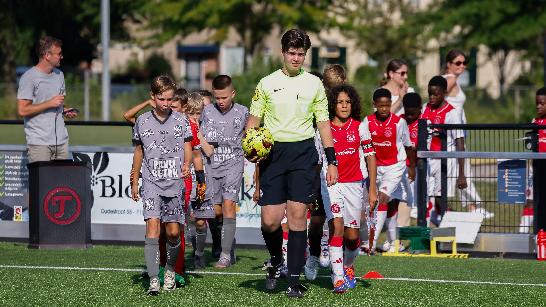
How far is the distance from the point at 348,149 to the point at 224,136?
2.16 metres

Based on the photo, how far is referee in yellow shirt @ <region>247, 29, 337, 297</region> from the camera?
10.4 metres

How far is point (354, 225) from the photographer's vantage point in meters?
11.2

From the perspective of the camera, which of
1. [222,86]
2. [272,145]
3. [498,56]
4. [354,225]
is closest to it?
[272,145]

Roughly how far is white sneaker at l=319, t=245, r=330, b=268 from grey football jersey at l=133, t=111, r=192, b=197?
164cm

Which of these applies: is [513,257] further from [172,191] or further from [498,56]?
[498,56]

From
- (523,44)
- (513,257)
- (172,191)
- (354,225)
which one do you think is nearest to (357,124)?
(354,225)

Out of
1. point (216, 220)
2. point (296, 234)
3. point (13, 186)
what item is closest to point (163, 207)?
point (296, 234)

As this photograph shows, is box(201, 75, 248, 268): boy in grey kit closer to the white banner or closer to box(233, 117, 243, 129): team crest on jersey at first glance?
box(233, 117, 243, 129): team crest on jersey

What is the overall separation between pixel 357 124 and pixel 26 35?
4495 cm

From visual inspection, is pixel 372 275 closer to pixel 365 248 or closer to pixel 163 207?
pixel 163 207

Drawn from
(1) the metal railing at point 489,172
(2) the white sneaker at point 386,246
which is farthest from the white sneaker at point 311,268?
(1) the metal railing at point 489,172

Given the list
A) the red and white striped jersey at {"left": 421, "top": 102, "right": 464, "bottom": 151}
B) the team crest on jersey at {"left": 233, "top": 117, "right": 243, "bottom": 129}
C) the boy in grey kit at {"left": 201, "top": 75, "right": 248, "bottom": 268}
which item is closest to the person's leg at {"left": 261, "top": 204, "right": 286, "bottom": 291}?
the boy in grey kit at {"left": 201, "top": 75, "right": 248, "bottom": 268}

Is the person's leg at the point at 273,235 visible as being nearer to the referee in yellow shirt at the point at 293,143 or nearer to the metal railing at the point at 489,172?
the referee in yellow shirt at the point at 293,143

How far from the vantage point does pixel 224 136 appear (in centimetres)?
1300
